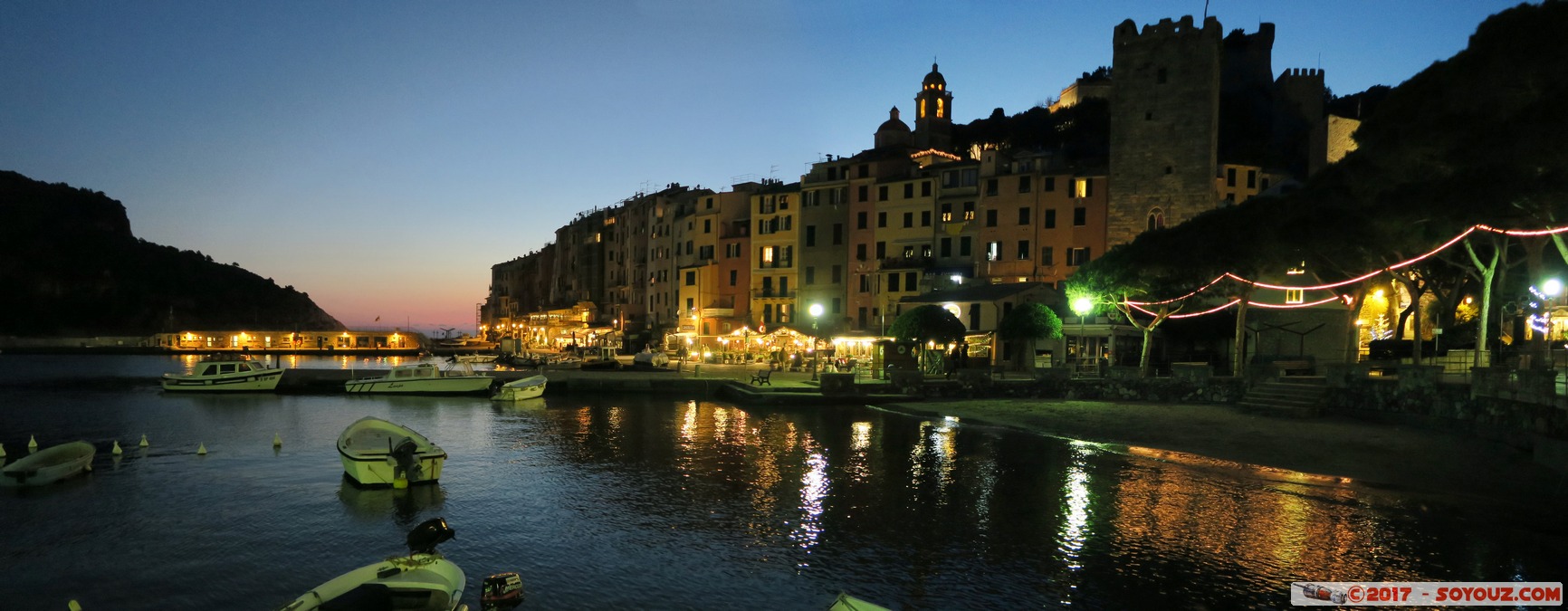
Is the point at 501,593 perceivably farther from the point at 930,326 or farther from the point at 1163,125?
the point at 1163,125

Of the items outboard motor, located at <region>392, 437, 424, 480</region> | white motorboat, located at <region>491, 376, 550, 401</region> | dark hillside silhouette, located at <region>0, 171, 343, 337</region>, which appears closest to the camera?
outboard motor, located at <region>392, 437, 424, 480</region>

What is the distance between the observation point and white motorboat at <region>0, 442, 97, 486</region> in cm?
2103

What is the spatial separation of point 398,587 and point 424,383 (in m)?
39.2

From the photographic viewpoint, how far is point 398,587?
11.3 m

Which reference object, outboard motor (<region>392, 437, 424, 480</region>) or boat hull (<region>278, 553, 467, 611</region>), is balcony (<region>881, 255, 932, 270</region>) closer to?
outboard motor (<region>392, 437, 424, 480</region>)

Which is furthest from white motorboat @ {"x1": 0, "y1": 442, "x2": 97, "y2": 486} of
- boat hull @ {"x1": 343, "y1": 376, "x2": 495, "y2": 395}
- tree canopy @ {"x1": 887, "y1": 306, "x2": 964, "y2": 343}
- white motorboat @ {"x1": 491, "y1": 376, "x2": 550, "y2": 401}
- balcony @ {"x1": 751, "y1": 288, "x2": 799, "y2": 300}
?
balcony @ {"x1": 751, "y1": 288, "x2": 799, "y2": 300}

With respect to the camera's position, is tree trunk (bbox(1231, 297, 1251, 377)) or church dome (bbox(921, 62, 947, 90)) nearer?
tree trunk (bbox(1231, 297, 1251, 377))

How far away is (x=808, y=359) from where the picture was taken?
5675cm

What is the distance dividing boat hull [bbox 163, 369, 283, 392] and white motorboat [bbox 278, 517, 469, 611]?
4385 centimetres

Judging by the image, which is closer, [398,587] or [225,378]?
[398,587]

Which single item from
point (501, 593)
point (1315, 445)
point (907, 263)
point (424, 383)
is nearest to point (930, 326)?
point (1315, 445)

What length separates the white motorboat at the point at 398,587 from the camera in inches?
429

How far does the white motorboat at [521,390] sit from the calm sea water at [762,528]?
15494 millimetres

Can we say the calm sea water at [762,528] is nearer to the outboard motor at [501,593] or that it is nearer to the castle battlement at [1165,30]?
the outboard motor at [501,593]
